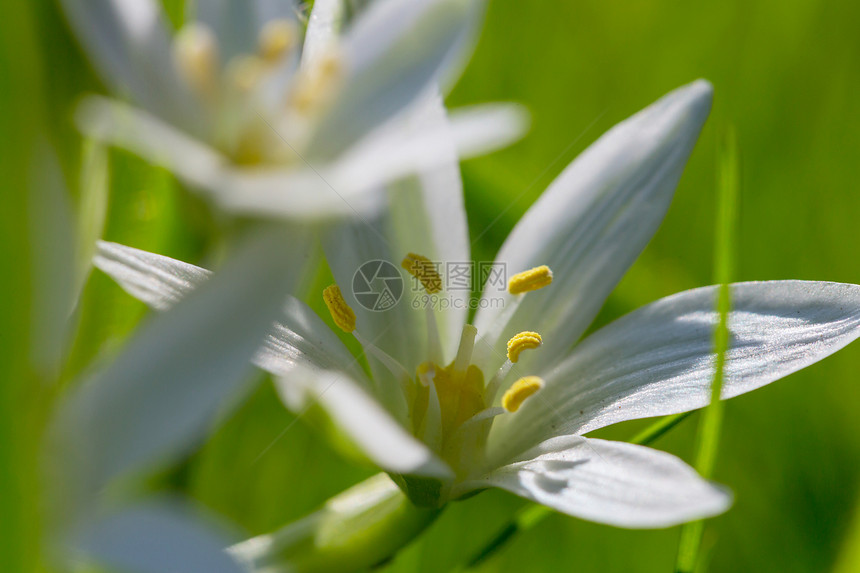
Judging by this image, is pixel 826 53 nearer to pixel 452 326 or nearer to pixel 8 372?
pixel 452 326

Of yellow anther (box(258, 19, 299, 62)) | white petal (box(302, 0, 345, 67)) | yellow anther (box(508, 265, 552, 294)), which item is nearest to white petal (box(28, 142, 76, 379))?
yellow anther (box(258, 19, 299, 62))

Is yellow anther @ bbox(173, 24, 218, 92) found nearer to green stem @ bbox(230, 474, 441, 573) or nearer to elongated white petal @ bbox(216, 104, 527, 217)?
elongated white petal @ bbox(216, 104, 527, 217)

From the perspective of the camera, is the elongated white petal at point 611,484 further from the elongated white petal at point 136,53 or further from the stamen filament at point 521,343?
the elongated white petal at point 136,53

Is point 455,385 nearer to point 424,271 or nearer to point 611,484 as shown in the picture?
point 424,271

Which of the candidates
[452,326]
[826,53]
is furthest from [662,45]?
[452,326]

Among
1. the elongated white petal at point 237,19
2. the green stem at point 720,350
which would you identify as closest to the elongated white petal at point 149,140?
the elongated white petal at point 237,19
